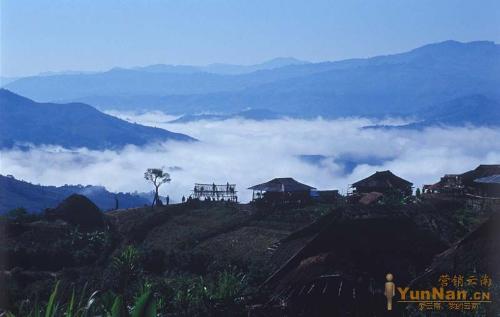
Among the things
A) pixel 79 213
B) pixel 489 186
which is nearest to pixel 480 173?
pixel 489 186

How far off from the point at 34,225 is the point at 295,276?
36.8m

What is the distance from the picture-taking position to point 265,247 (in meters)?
43.1

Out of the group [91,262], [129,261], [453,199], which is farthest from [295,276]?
[453,199]

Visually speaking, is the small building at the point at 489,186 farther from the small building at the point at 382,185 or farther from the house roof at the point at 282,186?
the house roof at the point at 282,186

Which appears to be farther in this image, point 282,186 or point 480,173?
point 480,173

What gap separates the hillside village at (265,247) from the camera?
20219 millimetres

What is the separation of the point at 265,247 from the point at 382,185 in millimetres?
22515

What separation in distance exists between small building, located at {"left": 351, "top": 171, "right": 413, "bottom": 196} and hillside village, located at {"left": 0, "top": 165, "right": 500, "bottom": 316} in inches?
7.2

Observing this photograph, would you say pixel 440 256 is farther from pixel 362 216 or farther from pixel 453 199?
pixel 453 199

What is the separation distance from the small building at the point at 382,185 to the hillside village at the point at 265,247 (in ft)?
0.60

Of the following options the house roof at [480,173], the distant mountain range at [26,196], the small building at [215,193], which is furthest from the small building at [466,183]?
the distant mountain range at [26,196]

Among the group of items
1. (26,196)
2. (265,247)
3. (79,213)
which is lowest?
(265,247)

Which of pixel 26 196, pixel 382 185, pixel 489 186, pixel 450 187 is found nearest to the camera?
pixel 489 186

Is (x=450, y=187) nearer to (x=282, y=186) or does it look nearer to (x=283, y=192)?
(x=283, y=192)
